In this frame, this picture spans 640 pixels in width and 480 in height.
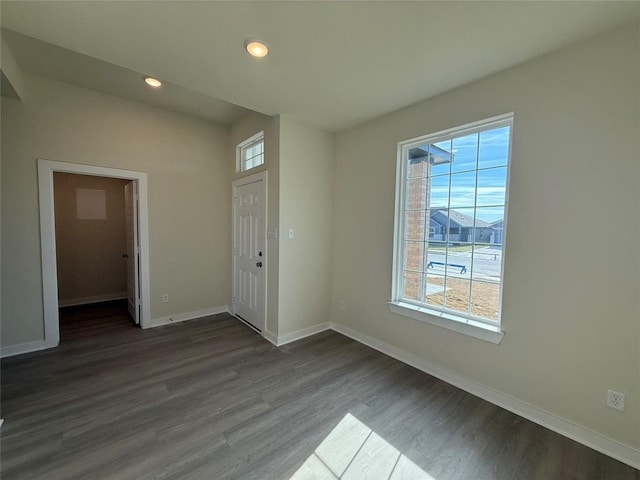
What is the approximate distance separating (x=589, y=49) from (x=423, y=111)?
1126mm

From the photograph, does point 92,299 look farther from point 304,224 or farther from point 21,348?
point 304,224

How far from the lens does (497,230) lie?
213 centimetres

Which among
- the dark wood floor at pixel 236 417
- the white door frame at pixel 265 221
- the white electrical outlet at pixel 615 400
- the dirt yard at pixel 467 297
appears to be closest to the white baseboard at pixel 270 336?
the white door frame at pixel 265 221

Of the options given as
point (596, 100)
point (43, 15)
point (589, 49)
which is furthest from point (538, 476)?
point (43, 15)

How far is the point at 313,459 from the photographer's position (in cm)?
159

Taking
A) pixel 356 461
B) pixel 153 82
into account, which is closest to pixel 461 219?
pixel 356 461

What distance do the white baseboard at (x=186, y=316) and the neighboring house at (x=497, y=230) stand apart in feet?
12.4

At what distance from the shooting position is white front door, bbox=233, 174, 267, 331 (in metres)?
3.32

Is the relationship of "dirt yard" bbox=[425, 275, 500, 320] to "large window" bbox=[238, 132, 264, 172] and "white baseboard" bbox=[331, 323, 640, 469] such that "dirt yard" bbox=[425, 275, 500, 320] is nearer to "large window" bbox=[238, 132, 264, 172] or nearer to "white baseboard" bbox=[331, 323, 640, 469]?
"white baseboard" bbox=[331, 323, 640, 469]

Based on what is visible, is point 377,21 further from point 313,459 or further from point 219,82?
point 313,459

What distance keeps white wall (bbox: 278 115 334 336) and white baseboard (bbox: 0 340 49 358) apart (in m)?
2.60

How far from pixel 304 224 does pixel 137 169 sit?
227 centimetres

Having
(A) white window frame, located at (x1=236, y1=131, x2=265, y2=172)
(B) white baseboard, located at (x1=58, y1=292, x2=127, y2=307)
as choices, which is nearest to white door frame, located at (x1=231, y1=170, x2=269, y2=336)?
(A) white window frame, located at (x1=236, y1=131, x2=265, y2=172)

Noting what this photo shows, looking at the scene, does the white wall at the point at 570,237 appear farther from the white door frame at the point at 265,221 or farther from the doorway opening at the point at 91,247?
the doorway opening at the point at 91,247
